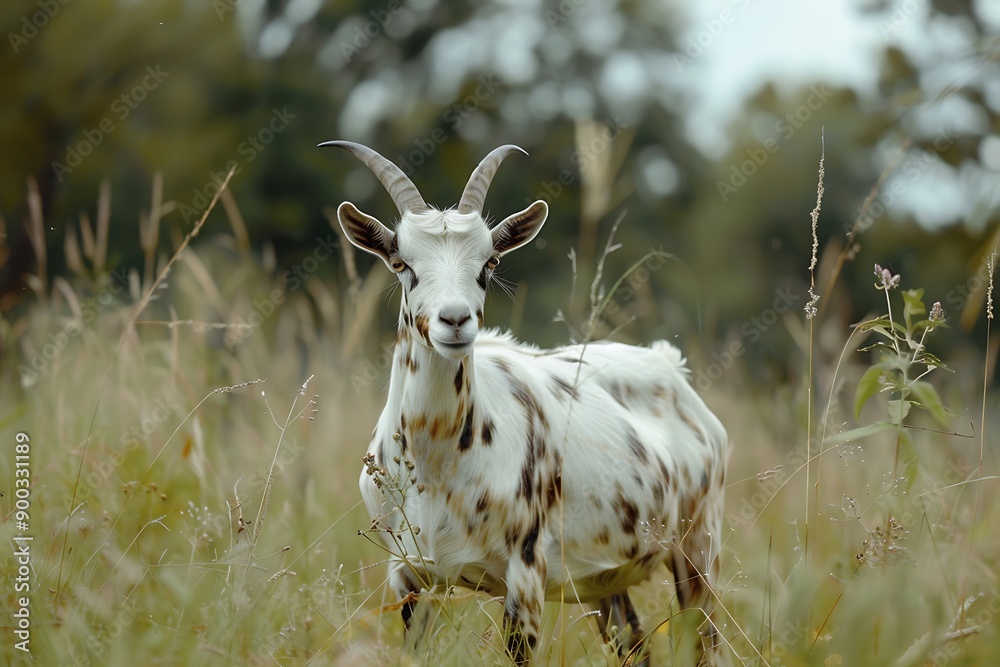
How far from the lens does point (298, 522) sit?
6.07 metres

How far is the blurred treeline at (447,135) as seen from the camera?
21.5m

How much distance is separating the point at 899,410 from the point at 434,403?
1.78m

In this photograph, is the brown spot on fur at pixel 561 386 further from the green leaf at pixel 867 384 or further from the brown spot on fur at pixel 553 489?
the green leaf at pixel 867 384

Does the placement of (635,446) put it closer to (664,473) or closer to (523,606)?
(664,473)

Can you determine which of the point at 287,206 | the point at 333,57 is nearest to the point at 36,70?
the point at 287,206

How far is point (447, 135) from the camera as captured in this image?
2652 cm

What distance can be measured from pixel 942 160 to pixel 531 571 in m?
13.0

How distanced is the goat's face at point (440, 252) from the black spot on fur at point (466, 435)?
395 millimetres

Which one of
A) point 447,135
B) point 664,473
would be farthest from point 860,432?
point 447,135

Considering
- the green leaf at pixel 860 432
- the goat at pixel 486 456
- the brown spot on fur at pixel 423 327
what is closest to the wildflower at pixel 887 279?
the green leaf at pixel 860 432

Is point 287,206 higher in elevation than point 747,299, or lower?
higher

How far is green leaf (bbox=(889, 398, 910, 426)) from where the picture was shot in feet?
12.0

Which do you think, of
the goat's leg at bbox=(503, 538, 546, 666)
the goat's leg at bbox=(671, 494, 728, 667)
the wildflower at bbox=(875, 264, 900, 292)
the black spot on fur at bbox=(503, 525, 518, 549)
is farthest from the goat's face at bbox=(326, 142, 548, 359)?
the goat's leg at bbox=(671, 494, 728, 667)

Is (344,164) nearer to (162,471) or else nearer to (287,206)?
(287,206)
